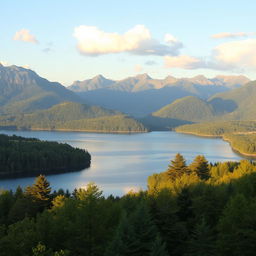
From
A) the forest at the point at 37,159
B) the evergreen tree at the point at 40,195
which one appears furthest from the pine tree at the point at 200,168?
the forest at the point at 37,159

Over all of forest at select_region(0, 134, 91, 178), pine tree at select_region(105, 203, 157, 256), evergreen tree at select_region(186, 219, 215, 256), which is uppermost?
pine tree at select_region(105, 203, 157, 256)

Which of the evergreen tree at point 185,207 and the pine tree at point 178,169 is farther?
→ the pine tree at point 178,169

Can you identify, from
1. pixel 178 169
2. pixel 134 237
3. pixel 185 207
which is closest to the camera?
pixel 134 237

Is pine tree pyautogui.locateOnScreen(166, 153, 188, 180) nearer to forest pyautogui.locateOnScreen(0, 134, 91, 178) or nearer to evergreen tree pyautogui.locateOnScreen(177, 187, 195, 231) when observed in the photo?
evergreen tree pyautogui.locateOnScreen(177, 187, 195, 231)

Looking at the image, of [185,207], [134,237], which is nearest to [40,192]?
[185,207]

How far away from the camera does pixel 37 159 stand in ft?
394

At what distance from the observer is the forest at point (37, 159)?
114 meters

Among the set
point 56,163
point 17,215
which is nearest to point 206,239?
point 17,215

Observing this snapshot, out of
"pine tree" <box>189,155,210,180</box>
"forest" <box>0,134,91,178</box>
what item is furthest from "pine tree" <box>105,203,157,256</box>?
"forest" <box>0,134,91,178</box>

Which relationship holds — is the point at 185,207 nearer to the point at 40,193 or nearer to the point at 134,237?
the point at 134,237

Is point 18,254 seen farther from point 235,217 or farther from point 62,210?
point 235,217

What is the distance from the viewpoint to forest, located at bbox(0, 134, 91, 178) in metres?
114

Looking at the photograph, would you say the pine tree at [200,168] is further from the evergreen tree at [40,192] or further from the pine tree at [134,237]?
the pine tree at [134,237]

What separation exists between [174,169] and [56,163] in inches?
2549
